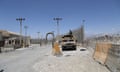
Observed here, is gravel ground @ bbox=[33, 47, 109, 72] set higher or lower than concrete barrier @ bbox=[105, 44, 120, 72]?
lower

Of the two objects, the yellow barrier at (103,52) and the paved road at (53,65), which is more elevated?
the yellow barrier at (103,52)

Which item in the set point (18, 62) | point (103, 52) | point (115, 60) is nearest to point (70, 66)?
point (103, 52)

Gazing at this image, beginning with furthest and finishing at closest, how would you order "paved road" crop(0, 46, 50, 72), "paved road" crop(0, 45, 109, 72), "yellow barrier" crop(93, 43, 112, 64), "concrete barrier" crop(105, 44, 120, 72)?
"paved road" crop(0, 46, 50, 72) → "yellow barrier" crop(93, 43, 112, 64) → "paved road" crop(0, 45, 109, 72) → "concrete barrier" crop(105, 44, 120, 72)

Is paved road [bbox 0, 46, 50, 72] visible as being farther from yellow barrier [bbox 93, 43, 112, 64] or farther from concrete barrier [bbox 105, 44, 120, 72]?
concrete barrier [bbox 105, 44, 120, 72]

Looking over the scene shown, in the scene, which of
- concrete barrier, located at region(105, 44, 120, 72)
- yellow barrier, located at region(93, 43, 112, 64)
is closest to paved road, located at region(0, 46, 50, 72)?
yellow barrier, located at region(93, 43, 112, 64)

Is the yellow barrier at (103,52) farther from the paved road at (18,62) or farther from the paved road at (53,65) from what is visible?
the paved road at (18,62)

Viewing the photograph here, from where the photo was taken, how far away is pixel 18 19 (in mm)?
87188

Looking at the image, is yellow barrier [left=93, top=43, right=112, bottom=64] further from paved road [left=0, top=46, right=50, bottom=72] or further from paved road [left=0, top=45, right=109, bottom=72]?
paved road [left=0, top=46, right=50, bottom=72]

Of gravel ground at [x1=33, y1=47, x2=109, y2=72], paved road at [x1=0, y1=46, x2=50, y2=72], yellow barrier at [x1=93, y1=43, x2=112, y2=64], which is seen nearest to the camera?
gravel ground at [x1=33, y1=47, x2=109, y2=72]

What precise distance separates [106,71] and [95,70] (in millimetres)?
1010

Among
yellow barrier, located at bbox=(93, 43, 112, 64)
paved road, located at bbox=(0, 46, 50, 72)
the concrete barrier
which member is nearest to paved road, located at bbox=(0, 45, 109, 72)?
paved road, located at bbox=(0, 46, 50, 72)

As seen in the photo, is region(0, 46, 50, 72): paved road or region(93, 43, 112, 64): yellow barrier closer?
region(93, 43, 112, 64): yellow barrier

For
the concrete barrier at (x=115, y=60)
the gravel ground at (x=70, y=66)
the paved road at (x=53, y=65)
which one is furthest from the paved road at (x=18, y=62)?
the concrete barrier at (x=115, y=60)

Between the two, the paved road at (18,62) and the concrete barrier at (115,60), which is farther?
the paved road at (18,62)
